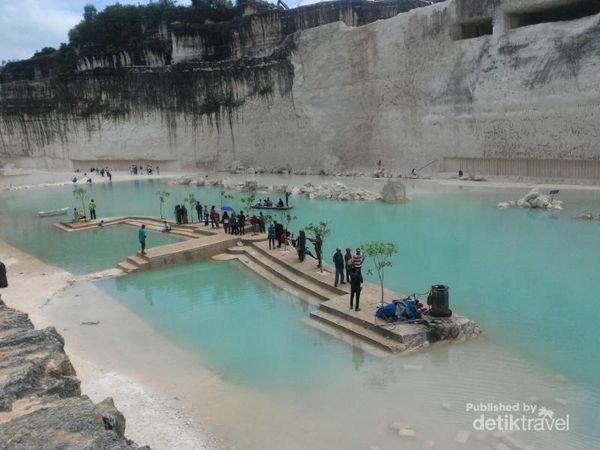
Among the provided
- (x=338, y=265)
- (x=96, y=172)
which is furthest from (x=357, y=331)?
(x=96, y=172)

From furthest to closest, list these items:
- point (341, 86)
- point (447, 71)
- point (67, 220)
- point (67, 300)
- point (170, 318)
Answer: point (341, 86) → point (447, 71) → point (67, 220) → point (67, 300) → point (170, 318)

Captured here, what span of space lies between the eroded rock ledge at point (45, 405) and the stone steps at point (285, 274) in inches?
253

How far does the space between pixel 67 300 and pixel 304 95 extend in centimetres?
3243

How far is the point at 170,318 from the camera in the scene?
11281 mm

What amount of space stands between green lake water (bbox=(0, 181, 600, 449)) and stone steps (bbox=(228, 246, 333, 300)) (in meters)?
0.54

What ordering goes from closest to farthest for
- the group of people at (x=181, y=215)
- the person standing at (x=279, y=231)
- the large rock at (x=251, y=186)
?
the person standing at (x=279, y=231), the group of people at (x=181, y=215), the large rock at (x=251, y=186)

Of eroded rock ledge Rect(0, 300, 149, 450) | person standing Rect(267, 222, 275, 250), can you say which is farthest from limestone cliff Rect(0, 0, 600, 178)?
eroded rock ledge Rect(0, 300, 149, 450)

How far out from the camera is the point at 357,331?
9.71 metres

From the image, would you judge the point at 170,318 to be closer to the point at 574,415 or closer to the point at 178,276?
the point at 178,276

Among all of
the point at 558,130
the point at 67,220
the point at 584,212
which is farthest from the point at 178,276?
the point at 558,130

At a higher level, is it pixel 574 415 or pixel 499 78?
pixel 499 78

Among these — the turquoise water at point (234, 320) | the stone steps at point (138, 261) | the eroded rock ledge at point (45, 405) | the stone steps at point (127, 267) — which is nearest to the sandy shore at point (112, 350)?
the turquoise water at point (234, 320)

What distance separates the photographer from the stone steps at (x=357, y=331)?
903 centimetres

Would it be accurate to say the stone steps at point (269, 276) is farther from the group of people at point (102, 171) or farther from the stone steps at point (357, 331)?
the group of people at point (102, 171)
